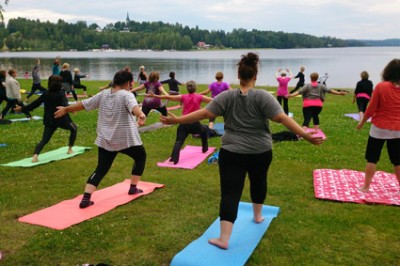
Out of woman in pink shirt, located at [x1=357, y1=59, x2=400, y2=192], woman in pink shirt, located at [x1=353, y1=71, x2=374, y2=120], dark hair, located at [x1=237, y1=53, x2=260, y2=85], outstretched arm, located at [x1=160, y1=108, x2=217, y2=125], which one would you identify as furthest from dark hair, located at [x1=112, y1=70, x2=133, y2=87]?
woman in pink shirt, located at [x1=353, y1=71, x2=374, y2=120]

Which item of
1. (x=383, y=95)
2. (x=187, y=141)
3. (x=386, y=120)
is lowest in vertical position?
(x=187, y=141)

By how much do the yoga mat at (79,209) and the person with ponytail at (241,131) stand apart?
228cm

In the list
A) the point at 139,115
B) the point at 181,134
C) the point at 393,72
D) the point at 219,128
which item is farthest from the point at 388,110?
the point at 219,128

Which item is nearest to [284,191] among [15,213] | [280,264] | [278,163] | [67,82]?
[278,163]

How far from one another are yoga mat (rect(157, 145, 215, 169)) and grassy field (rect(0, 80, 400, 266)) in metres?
0.27

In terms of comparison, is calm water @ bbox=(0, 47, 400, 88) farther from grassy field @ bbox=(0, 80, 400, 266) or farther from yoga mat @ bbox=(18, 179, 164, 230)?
yoga mat @ bbox=(18, 179, 164, 230)

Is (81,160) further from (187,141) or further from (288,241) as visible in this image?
(288,241)

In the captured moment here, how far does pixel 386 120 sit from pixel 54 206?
5.32m

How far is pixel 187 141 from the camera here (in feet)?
36.7

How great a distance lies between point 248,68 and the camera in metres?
4.33

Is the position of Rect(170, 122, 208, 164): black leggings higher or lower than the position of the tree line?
lower

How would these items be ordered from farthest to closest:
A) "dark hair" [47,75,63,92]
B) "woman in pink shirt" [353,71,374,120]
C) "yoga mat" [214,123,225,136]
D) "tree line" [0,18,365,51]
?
"tree line" [0,18,365,51] → "woman in pink shirt" [353,71,374,120] → "yoga mat" [214,123,225,136] → "dark hair" [47,75,63,92]

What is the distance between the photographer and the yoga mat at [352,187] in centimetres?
639

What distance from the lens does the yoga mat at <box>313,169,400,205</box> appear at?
6.39 metres
